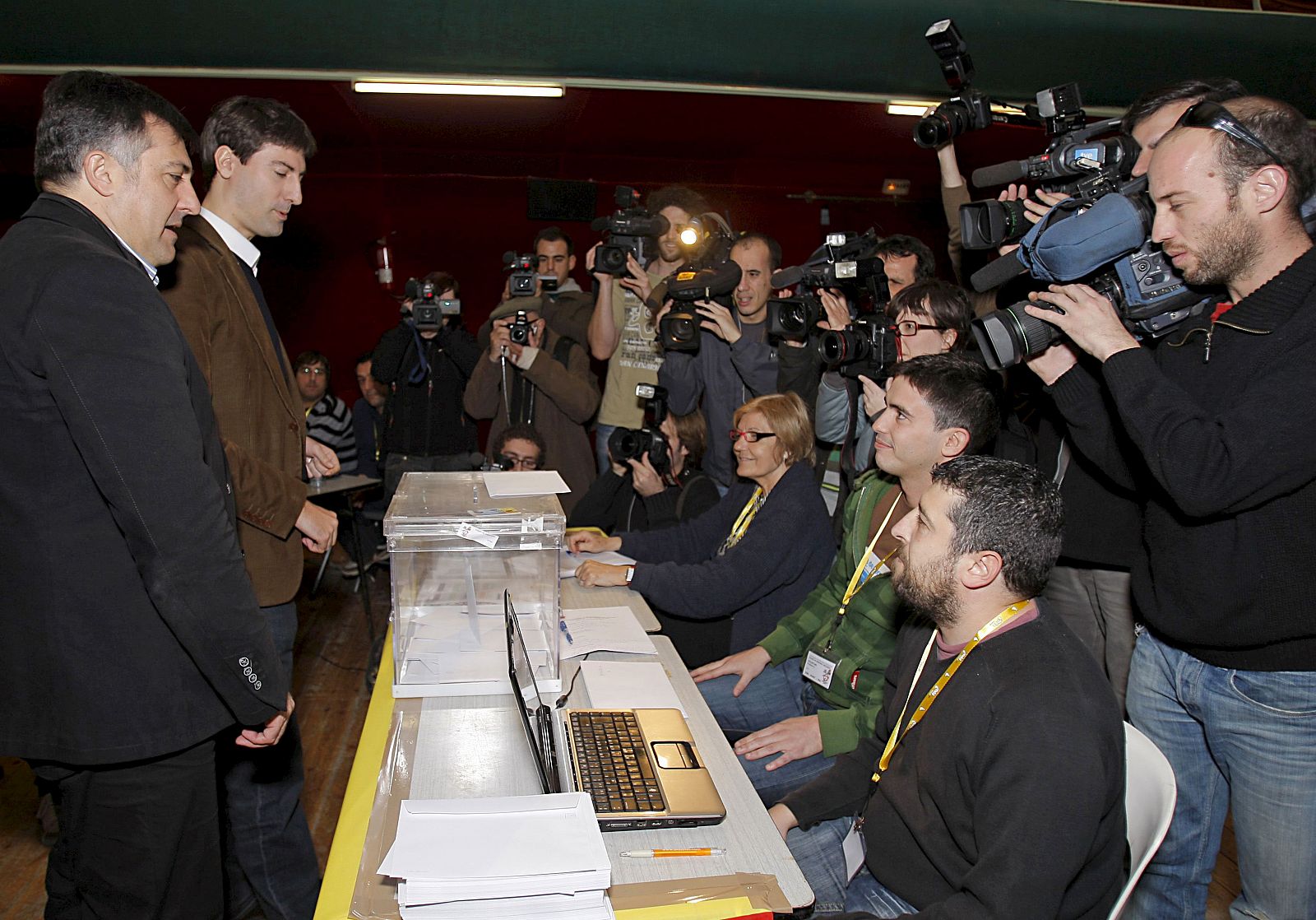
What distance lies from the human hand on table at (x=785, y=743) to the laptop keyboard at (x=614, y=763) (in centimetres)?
44

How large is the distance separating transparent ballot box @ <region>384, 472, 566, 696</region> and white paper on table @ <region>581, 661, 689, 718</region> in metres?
0.08

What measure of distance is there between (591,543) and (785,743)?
3.08 feet

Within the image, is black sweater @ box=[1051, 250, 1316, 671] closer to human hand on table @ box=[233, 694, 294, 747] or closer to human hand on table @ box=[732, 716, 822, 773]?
human hand on table @ box=[732, 716, 822, 773]

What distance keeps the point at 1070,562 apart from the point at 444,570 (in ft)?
5.06

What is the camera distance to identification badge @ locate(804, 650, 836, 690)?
203 cm

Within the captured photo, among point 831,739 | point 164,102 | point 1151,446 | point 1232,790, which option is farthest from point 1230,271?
point 164,102

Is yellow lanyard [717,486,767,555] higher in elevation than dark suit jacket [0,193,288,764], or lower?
lower

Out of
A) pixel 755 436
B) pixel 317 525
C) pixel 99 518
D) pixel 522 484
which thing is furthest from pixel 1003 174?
pixel 99 518

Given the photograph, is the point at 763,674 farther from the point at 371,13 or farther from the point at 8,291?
the point at 371,13

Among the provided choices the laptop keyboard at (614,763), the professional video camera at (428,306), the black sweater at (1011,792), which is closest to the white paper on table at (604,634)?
the laptop keyboard at (614,763)

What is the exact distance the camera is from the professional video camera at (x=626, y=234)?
338 centimetres

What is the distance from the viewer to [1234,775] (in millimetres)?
1529

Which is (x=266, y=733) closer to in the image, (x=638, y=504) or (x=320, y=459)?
(x=320, y=459)

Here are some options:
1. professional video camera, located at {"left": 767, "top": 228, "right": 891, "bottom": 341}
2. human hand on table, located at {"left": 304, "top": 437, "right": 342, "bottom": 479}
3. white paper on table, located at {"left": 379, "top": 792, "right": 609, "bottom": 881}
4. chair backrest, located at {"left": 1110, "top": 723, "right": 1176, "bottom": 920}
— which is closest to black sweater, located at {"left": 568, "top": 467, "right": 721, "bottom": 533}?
professional video camera, located at {"left": 767, "top": 228, "right": 891, "bottom": 341}
